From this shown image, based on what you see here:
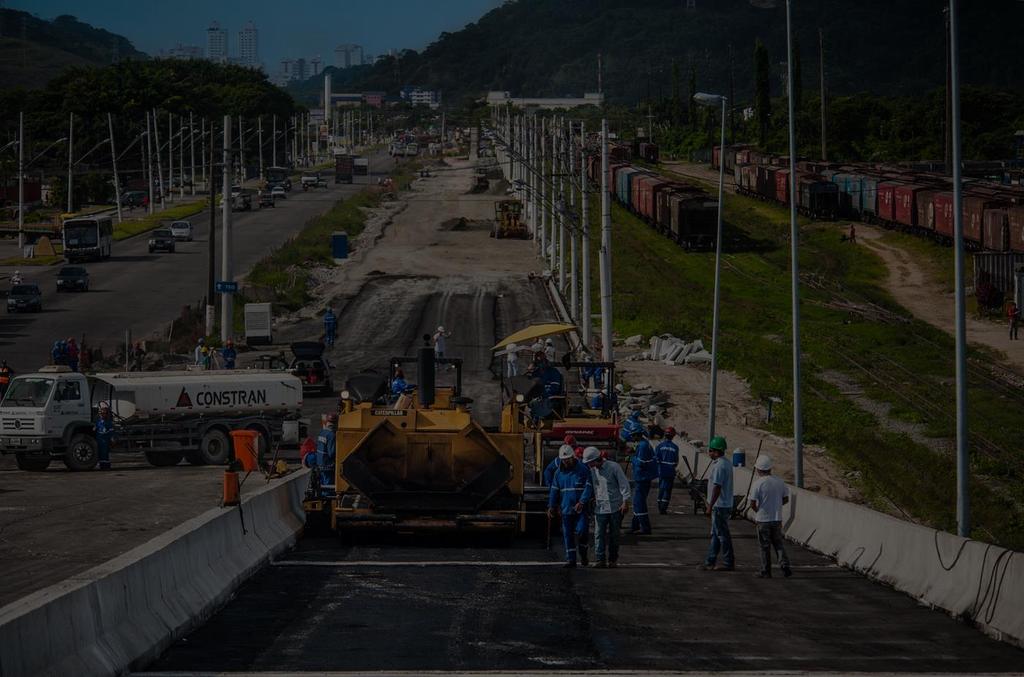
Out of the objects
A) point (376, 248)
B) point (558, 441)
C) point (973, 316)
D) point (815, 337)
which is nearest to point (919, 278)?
point (973, 316)

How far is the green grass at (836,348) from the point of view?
37531 millimetres

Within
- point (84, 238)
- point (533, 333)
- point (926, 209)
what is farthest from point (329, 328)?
point (84, 238)

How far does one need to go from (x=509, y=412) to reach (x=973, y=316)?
156ft

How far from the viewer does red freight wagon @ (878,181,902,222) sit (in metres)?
87.8

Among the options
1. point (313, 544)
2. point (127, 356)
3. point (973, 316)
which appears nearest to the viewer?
point (313, 544)

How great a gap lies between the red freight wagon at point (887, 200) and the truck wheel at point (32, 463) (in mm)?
60626

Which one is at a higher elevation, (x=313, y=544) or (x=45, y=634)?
(x=45, y=634)

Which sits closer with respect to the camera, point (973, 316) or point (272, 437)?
point (272, 437)

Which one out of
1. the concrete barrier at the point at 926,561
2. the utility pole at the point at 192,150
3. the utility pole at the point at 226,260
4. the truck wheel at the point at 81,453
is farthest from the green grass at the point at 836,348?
the utility pole at the point at 192,150

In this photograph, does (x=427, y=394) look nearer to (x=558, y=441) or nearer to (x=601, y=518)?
(x=601, y=518)

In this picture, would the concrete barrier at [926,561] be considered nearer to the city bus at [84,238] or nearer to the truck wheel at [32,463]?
the truck wheel at [32,463]

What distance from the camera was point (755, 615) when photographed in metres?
15.9

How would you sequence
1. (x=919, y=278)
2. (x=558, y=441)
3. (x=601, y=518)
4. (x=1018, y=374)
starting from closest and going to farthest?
(x=601, y=518) → (x=558, y=441) → (x=1018, y=374) → (x=919, y=278)

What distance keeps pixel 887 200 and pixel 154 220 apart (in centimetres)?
6033
